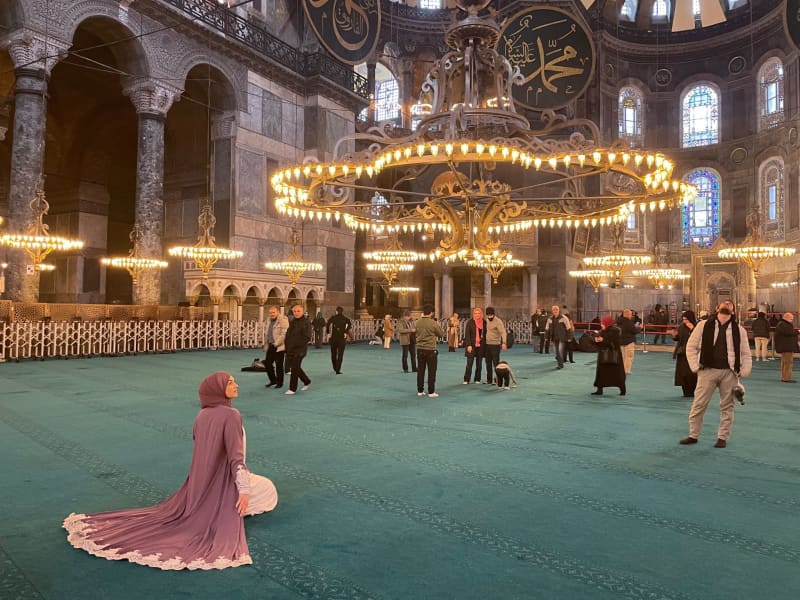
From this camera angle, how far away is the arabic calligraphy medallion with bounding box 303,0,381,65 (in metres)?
11.0

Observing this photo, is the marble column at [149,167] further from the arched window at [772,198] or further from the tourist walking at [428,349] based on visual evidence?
the arched window at [772,198]

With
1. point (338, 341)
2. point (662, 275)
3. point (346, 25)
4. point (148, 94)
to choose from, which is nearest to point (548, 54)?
point (346, 25)

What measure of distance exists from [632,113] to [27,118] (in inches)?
1090

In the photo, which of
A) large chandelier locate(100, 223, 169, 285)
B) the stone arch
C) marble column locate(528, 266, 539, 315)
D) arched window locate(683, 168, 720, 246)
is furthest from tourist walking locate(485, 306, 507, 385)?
arched window locate(683, 168, 720, 246)

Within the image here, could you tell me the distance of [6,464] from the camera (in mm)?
4535

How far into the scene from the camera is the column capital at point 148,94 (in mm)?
16109

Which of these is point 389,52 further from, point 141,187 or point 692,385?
point 692,385

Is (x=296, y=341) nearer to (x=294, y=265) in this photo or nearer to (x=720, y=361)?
(x=720, y=361)

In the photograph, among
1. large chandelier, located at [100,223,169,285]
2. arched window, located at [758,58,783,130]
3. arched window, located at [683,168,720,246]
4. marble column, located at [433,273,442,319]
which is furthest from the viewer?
arched window, located at [683,168,720,246]

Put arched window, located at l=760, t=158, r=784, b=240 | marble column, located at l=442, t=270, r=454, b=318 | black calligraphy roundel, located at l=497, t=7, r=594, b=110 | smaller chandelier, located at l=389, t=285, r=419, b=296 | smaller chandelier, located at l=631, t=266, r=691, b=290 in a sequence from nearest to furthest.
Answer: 1. black calligraphy roundel, located at l=497, t=7, r=594, b=110
2. smaller chandelier, located at l=631, t=266, r=691, b=290
3. marble column, located at l=442, t=270, r=454, b=318
4. smaller chandelier, located at l=389, t=285, r=419, b=296
5. arched window, located at l=760, t=158, r=784, b=240

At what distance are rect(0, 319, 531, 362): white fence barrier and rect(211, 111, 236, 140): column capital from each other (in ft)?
20.2

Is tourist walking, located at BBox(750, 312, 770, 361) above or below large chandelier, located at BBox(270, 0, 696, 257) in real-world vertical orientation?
below

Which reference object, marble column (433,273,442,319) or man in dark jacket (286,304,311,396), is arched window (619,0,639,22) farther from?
man in dark jacket (286,304,311,396)

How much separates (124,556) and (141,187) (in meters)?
15.2
